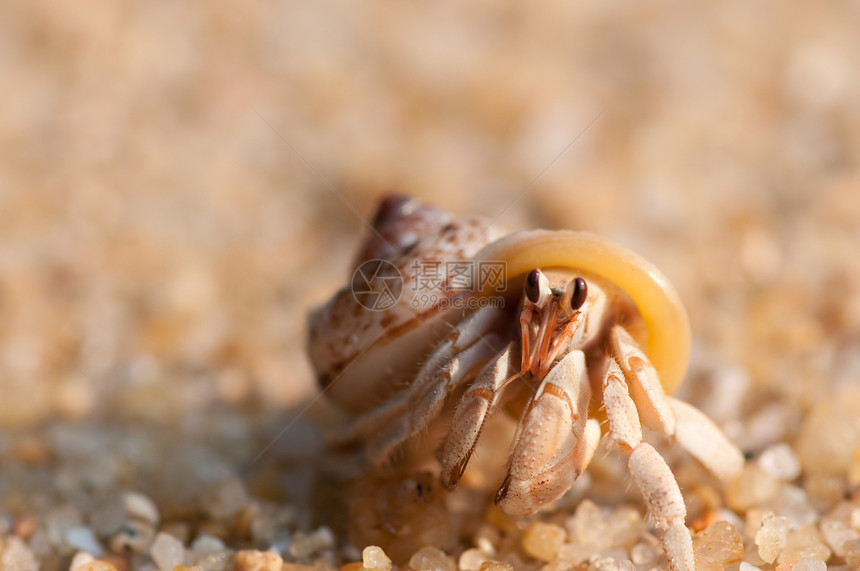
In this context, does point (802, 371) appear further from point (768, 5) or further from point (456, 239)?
point (768, 5)

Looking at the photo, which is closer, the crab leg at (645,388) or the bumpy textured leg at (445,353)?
the crab leg at (645,388)

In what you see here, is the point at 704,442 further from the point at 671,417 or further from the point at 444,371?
the point at 444,371

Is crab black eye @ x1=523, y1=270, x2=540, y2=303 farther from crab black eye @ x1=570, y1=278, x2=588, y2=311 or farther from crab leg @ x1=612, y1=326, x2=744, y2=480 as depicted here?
crab leg @ x1=612, y1=326, x2=744, y2=480

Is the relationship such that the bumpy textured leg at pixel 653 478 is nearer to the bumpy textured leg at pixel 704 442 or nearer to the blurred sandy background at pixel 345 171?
→ the bumpy textured leg at pixel 704 442

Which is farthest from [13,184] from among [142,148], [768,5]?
[768,5]

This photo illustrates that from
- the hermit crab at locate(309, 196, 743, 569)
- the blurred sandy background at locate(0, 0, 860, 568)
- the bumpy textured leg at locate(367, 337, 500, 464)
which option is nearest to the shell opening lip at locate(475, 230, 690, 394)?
the hermit crab at locate(309, 196, 743, 569)

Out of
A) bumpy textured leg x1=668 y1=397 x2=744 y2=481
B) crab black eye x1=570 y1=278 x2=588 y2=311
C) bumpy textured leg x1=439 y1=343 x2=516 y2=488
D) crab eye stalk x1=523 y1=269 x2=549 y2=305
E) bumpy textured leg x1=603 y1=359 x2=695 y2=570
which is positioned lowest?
bumpy textured leg x1=668 y1=397 x2=744 y2=481

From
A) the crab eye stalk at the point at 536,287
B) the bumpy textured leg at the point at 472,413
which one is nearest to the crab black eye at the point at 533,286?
the crab eye stalk at the point at 536,287

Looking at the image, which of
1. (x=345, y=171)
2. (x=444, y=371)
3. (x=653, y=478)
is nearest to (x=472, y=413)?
(x=444, y=371)
